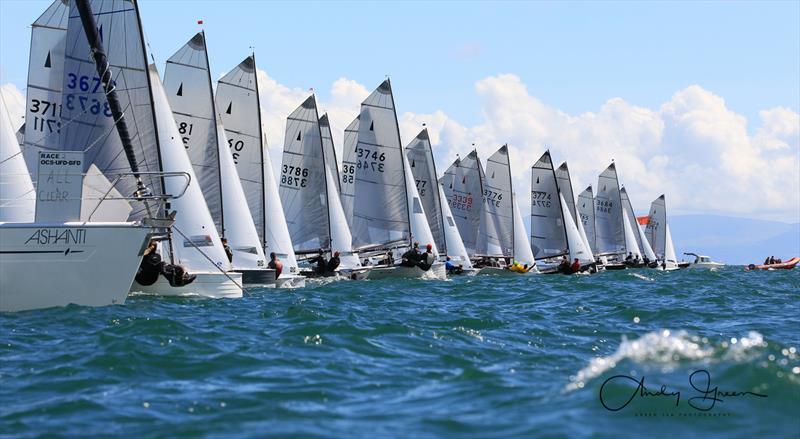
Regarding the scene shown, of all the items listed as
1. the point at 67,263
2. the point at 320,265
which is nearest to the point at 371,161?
the point at 320,265

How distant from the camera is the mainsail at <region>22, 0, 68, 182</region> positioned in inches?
938

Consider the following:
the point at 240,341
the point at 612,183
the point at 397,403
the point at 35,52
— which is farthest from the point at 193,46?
the point at 612,183

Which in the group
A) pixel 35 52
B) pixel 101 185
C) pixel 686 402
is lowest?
pixel 686 402

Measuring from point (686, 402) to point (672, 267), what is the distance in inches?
2784

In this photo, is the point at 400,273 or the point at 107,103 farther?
the point at 400,273

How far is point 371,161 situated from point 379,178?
0.78 metres

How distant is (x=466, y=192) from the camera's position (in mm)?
60250

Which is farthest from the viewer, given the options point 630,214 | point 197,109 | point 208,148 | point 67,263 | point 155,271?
point 630,214

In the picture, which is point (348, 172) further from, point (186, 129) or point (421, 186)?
point (186, 129)

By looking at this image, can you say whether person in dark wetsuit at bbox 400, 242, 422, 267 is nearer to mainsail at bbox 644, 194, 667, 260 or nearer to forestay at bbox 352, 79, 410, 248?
forestay at bbox 352, 79, 410, 248

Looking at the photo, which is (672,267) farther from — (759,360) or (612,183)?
(759,360)

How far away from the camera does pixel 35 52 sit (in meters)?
25.4

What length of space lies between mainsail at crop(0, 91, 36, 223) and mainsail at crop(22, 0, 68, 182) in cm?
185
